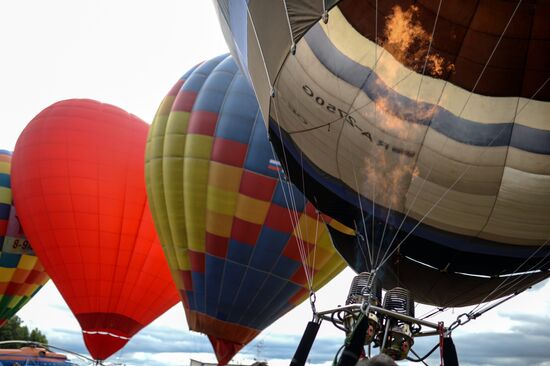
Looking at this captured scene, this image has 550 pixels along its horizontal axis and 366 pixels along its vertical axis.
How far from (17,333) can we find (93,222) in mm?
33729

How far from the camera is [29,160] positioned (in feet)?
50.8

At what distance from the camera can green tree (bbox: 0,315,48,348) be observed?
42.0 meters

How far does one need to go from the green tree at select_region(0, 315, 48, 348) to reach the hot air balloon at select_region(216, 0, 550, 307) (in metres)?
38.9

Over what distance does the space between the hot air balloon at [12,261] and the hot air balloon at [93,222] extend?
2.46m

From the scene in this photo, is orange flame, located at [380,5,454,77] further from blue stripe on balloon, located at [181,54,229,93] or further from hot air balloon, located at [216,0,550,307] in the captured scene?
blue stripe on balloon, located at [181,54,229,93]

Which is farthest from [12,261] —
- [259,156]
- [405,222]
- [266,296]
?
[405,222]

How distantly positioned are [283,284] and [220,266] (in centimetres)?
132

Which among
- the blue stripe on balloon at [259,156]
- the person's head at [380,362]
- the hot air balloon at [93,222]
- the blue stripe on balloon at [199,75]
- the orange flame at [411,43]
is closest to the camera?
the person's head at [380,362]

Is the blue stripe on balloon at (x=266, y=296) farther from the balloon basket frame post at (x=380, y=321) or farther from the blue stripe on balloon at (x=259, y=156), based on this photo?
the balloon basket frame post at (x=380, y=321)

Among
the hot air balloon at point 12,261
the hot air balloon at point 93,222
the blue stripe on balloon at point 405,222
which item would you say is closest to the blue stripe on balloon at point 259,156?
the blue stripe on balloon at point 405,222

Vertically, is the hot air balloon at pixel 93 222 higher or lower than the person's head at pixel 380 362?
higher

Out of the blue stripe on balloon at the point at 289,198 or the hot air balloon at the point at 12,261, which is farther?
the hot air balloon at the point at 12,261

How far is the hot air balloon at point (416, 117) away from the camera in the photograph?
6.57 meters

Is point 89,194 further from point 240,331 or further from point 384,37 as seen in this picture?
point 384,37
